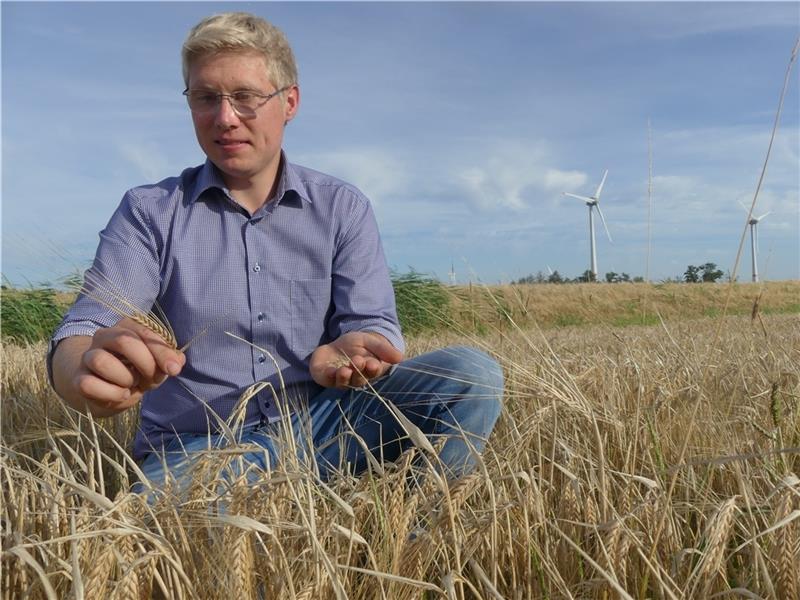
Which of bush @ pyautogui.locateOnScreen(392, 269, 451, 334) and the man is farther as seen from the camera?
bush @ pyautogui.locateOnScreen(392, 269, 451, 334)

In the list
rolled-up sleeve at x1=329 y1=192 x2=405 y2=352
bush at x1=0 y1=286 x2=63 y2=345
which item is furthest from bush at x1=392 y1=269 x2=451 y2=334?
rolled-up sleeve at x1=329 y1=192 x2=405 y2=352

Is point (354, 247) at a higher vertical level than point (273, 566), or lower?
higher

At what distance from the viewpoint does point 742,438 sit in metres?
2.14

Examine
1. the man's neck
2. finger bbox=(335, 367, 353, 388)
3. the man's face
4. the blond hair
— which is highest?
the blond hair

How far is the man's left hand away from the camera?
83.0 inches

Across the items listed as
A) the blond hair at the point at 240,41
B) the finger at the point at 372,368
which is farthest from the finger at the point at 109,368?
the blond hair at the point at 240,41

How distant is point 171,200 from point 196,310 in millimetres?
391

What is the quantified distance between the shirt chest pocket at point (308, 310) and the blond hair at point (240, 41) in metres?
0.68

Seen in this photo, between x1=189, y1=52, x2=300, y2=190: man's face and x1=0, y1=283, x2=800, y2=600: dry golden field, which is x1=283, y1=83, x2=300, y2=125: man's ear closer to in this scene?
x1=189, y1=52, x2=300, y2=190: man's face

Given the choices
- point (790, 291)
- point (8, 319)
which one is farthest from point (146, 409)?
point (790, 291)

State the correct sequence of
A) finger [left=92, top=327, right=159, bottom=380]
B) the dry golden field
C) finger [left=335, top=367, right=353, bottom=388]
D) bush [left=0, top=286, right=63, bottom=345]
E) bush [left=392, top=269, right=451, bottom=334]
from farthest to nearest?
bush [left=392, top=269, right=451, bottom=334]
bush [left=0, top=286, right=63, bottom=345]
finger [left=335, top=367, right=353, bottom=388]
finger [left=92, top=327, right=159, bottom=380]
the dry golden field

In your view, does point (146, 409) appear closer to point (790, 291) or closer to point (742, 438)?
point (742, 438)

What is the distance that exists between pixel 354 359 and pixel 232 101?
0.93m

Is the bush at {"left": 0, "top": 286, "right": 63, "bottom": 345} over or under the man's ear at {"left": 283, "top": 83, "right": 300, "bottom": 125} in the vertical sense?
under
